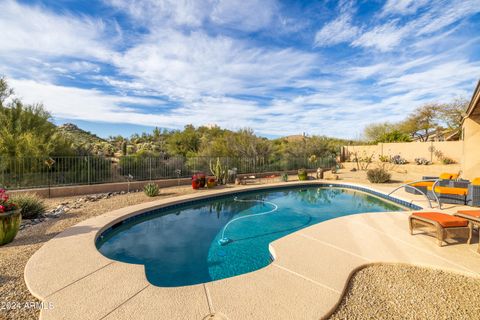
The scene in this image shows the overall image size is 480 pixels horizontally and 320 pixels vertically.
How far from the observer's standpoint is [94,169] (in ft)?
33.8

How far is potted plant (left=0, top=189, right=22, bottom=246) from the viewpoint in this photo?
420 cm

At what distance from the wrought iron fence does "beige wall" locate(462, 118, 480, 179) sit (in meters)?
10.8

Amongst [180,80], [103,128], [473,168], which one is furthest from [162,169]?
[103,128]

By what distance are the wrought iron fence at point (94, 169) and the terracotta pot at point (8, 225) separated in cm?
519

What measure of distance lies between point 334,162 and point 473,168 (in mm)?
11537

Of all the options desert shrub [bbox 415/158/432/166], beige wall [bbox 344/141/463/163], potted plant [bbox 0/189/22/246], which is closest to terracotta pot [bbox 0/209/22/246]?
potted plant [bbox 0/189/22/246]

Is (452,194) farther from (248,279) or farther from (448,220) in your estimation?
(248,279)

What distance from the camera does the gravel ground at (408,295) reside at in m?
2.41

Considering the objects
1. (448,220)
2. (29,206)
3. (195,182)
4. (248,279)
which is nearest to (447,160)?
(448,220)

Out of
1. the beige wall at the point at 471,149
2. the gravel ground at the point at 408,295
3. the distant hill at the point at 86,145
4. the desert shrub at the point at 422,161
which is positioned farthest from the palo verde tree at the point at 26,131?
the desert shrub at the point at 422,161

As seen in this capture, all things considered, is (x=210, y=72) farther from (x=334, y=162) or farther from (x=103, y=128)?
(x=103, y=128)

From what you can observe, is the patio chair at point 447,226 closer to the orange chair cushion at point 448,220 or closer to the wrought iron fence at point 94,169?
the orange chair cushion at point 448,220

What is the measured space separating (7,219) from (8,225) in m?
0.12

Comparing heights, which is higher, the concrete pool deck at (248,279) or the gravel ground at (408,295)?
the concrete pool deck at (248,279)
